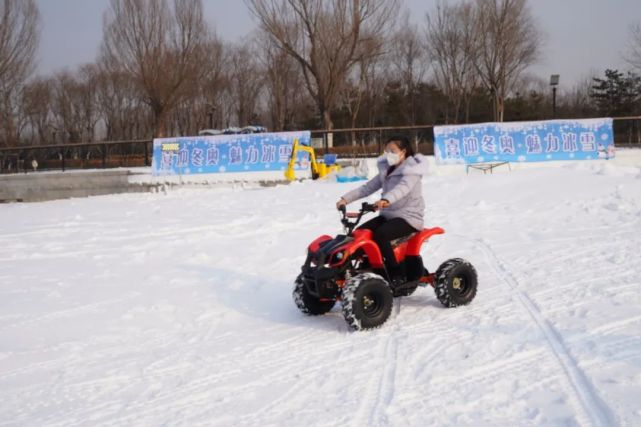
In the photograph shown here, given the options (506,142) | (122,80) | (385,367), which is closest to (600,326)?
(385,367)

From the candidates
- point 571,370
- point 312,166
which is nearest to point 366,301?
point 571,370

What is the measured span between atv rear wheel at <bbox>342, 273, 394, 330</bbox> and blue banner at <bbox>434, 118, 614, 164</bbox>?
1405cm

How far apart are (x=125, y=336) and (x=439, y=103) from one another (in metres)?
41.8

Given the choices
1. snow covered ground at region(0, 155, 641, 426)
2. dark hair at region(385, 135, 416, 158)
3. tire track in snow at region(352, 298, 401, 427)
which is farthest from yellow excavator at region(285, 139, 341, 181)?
tire track in snow at region(352, 298, 401, 427)

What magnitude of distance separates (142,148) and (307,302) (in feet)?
68.8

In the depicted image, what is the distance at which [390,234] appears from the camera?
562 cm

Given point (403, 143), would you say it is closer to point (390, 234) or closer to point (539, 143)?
point (390, 234)

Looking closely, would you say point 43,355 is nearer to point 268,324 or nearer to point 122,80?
point 268,324

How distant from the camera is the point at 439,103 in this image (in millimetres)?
44844

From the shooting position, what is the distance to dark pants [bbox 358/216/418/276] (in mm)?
5617

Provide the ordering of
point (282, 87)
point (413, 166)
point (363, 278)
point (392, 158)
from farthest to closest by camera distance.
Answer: point (282, 87) → point (392, 158) → point (413, 166) → point (363, 278)

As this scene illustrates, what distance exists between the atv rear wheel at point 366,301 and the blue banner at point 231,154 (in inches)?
574

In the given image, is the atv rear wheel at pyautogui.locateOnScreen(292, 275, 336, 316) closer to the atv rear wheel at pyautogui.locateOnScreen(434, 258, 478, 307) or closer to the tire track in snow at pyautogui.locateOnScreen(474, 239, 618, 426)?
the atv rear wheel at pyautogui.locateOnScreen(434, 258, 478, 307)

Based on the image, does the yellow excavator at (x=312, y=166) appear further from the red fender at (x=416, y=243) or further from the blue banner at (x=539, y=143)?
the red fender at (x=416, y=243)
